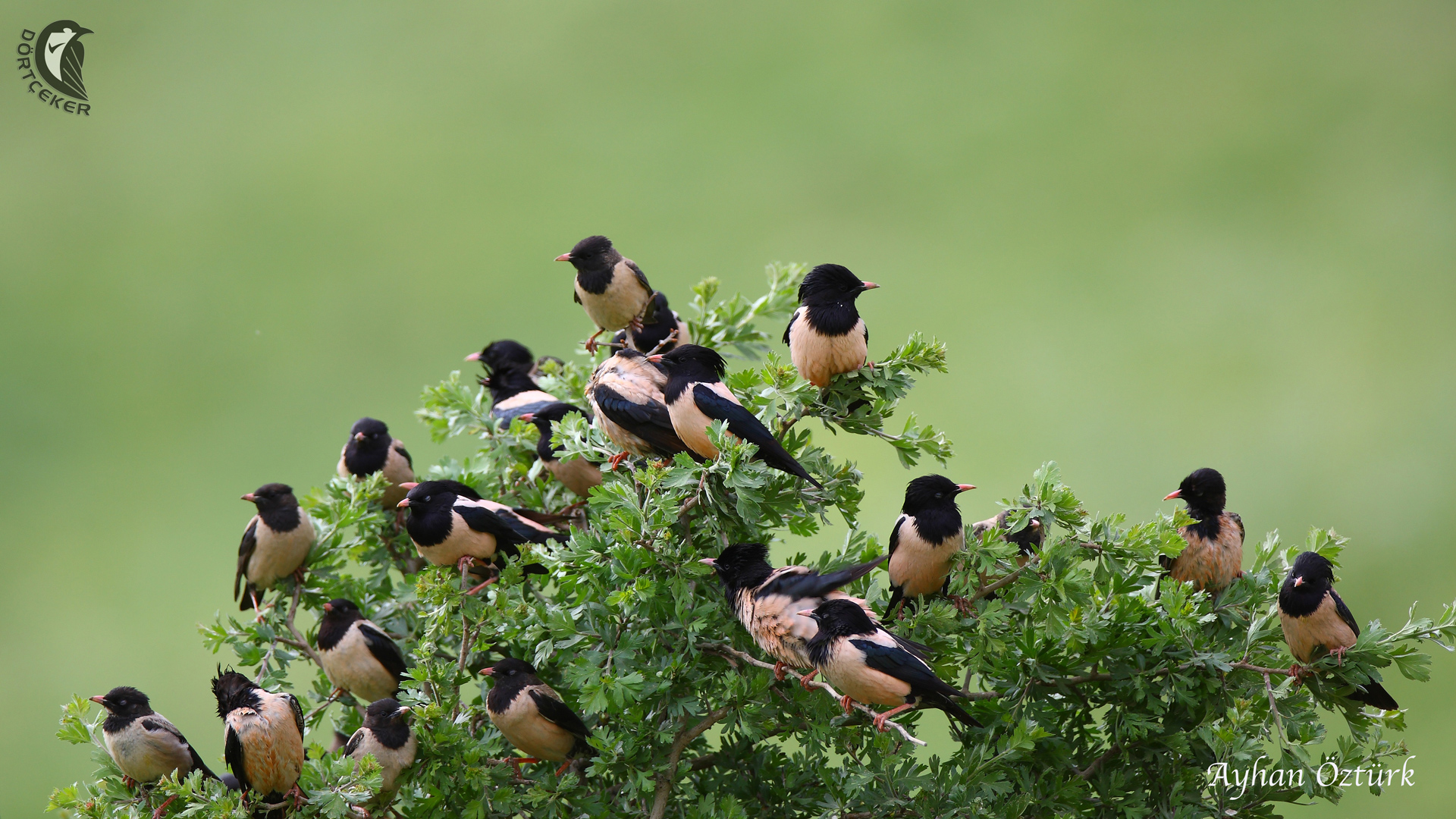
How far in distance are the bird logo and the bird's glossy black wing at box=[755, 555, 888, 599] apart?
8442mm

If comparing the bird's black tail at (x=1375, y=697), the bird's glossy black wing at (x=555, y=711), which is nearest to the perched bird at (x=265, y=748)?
the bird's glossy black wing at (x=555, y=711)

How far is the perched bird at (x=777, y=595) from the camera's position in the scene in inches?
93.0

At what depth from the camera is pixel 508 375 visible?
426 centimetres

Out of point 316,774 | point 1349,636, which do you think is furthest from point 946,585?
point 316,774

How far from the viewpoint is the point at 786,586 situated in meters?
2.37

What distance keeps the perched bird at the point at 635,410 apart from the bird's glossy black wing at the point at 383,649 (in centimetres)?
102

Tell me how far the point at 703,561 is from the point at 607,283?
3.98 ft

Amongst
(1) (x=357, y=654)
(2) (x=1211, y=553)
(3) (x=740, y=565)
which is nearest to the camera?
(3) (x=740, y=565)

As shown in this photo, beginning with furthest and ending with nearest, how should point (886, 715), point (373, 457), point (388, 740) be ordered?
1. point (373, 457)
2. point (388, 740)
3. point (886, 715)

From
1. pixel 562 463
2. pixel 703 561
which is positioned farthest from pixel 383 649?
pixel 703 561

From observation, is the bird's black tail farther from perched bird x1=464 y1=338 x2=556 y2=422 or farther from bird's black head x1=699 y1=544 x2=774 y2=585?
perched bird x1=464 y1=338 x2=556 y2=422

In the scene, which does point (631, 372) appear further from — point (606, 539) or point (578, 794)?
point (578, 794)

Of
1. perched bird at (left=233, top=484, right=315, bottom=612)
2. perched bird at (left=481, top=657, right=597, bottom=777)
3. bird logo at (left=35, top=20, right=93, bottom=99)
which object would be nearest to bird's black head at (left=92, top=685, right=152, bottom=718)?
perched bird at (left=233, top=484, right=315, bottom=612)

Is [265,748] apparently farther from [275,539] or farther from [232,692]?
[275,539]
